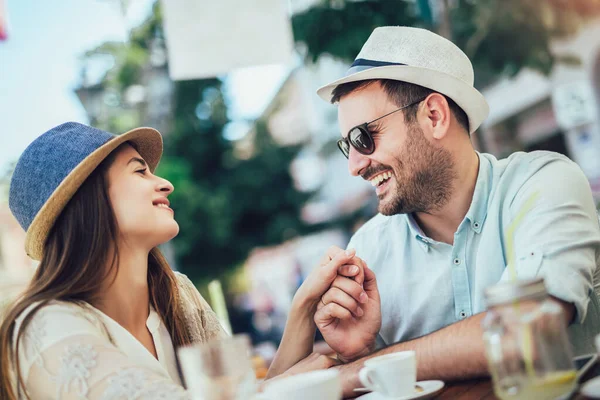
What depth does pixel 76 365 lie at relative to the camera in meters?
1.35

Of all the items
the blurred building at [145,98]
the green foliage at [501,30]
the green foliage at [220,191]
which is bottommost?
the green foliage at [220,191]

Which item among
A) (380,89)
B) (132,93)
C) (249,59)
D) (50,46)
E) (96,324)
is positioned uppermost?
(50,46)

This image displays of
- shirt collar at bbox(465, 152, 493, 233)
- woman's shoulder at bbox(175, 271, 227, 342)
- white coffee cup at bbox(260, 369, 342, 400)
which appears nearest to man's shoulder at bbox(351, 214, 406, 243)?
shirt collar at bbox(465, 152, 493, 233)

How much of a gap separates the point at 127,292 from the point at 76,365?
488 millimetres

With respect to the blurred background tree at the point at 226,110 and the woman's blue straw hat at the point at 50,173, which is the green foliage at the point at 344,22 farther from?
the woman's blue straw hat at the point at 50,173

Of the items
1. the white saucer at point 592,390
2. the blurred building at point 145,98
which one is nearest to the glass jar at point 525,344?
the white saucer at point 592,390

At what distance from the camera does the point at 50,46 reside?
38.6ft

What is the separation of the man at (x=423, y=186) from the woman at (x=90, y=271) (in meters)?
0.38

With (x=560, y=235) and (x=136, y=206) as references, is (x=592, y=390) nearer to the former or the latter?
(x=560, y=235)

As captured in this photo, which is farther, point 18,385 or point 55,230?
point 55,230

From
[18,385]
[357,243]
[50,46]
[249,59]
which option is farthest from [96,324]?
[50,46]

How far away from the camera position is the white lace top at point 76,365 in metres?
1.30

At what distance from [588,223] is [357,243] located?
3.09ft

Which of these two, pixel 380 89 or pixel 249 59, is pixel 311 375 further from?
pixel 249 59
